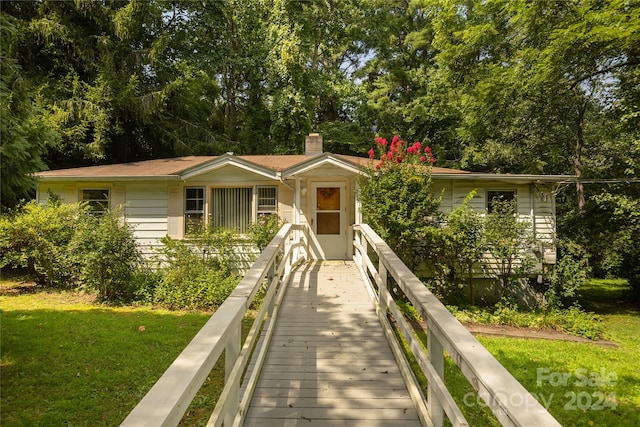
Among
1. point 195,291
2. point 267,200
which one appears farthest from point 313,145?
point 195,291

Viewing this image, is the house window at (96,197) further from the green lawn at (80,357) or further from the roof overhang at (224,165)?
the green lawn at (80,357)

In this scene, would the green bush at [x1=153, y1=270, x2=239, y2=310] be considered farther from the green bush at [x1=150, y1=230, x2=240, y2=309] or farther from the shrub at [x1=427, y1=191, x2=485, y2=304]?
the shrub at [x1=427, y1=191, x2=485, y2=304]

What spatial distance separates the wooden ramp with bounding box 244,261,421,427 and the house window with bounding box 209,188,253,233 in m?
5.10

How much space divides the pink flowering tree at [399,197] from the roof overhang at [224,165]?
2800 mm

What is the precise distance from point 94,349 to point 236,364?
16.1 feet

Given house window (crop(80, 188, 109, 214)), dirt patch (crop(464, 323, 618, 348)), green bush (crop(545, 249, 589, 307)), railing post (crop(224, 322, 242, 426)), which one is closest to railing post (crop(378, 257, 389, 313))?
railing post (crop(224, 322, 242, 426))

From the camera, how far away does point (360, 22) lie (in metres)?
21.5

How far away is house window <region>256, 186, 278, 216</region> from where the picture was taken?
32.9ft

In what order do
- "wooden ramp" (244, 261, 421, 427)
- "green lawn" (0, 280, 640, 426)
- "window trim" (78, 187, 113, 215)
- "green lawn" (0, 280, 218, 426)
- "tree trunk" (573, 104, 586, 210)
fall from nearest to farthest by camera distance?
"wooden ramp" (244, 261, 421, 427), "green lawn" (0, 280, 218, 426), "green lawn" (0, 280, 640, 426), "window trim" (78, 187, 113, 215), "tree trunk" (573, 104, 586, 210)

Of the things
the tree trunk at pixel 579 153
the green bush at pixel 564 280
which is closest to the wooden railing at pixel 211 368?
the green bush at pixel 564 280

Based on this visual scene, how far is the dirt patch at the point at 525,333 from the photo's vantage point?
302 inches

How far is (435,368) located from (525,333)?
7111mm

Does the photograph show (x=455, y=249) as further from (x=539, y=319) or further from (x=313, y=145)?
(x=313, y=145)

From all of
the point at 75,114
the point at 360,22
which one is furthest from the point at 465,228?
the point at 360,22
